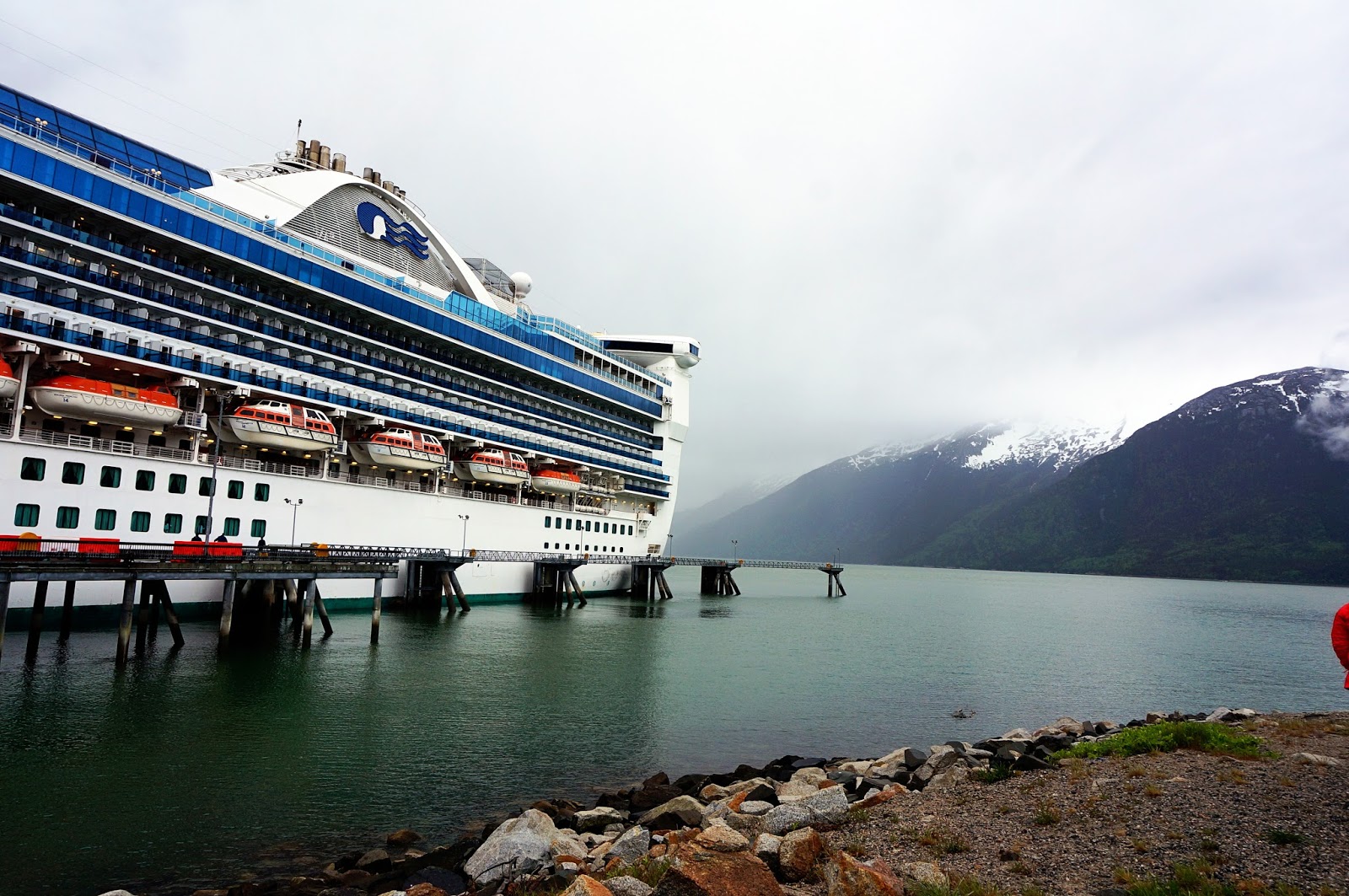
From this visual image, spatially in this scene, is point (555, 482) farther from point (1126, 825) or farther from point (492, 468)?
point (1126, 825)

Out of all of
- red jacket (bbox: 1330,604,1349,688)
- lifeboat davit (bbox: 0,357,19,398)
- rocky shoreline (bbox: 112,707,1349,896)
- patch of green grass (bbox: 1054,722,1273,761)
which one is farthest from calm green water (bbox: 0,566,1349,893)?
red jacket (bbox: 1330,604,1349,688)

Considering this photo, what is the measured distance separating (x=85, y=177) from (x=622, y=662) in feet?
123

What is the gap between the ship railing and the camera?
1572 inches

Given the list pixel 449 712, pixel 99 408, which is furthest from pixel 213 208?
pixel 449 712

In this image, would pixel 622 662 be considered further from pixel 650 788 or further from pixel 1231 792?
pixel 1231 792

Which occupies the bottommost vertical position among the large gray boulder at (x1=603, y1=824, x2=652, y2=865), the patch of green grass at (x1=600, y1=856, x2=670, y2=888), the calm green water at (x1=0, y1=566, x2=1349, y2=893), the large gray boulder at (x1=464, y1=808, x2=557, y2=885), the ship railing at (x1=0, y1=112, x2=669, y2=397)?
the calm green water at (x1=0, y1=566, x2=1349, y2=893)

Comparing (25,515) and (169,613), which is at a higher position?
(25,515)

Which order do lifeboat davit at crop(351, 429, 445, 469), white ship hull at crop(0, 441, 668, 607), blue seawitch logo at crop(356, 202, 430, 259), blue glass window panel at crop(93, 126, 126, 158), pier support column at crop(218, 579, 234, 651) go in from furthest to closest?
blue seawitch logo at crop(356, 202, 430, 259) < lifeboat davit at crop(351, 429, 445, 469) < blue glass window panel at crop(93, 126, 126, 158) < white ship hull at crop(0, 441, 668, 607) < pier support column at crop(218, 579, 234, 651)

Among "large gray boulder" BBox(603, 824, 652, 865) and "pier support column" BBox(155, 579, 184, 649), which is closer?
"large gray boulder" BBox(603, 824, 652, 865)

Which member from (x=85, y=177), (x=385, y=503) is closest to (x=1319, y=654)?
(x=385, y=503)

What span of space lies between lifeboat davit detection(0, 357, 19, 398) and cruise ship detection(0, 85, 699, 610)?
0.81ft

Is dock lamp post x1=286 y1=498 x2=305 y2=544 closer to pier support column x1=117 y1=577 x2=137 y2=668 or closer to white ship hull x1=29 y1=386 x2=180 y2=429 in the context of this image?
white ship hull x1=29 y1=386 x2=180 y2=429

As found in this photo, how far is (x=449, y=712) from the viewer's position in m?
25.6

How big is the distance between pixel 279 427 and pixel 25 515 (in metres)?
12.5
